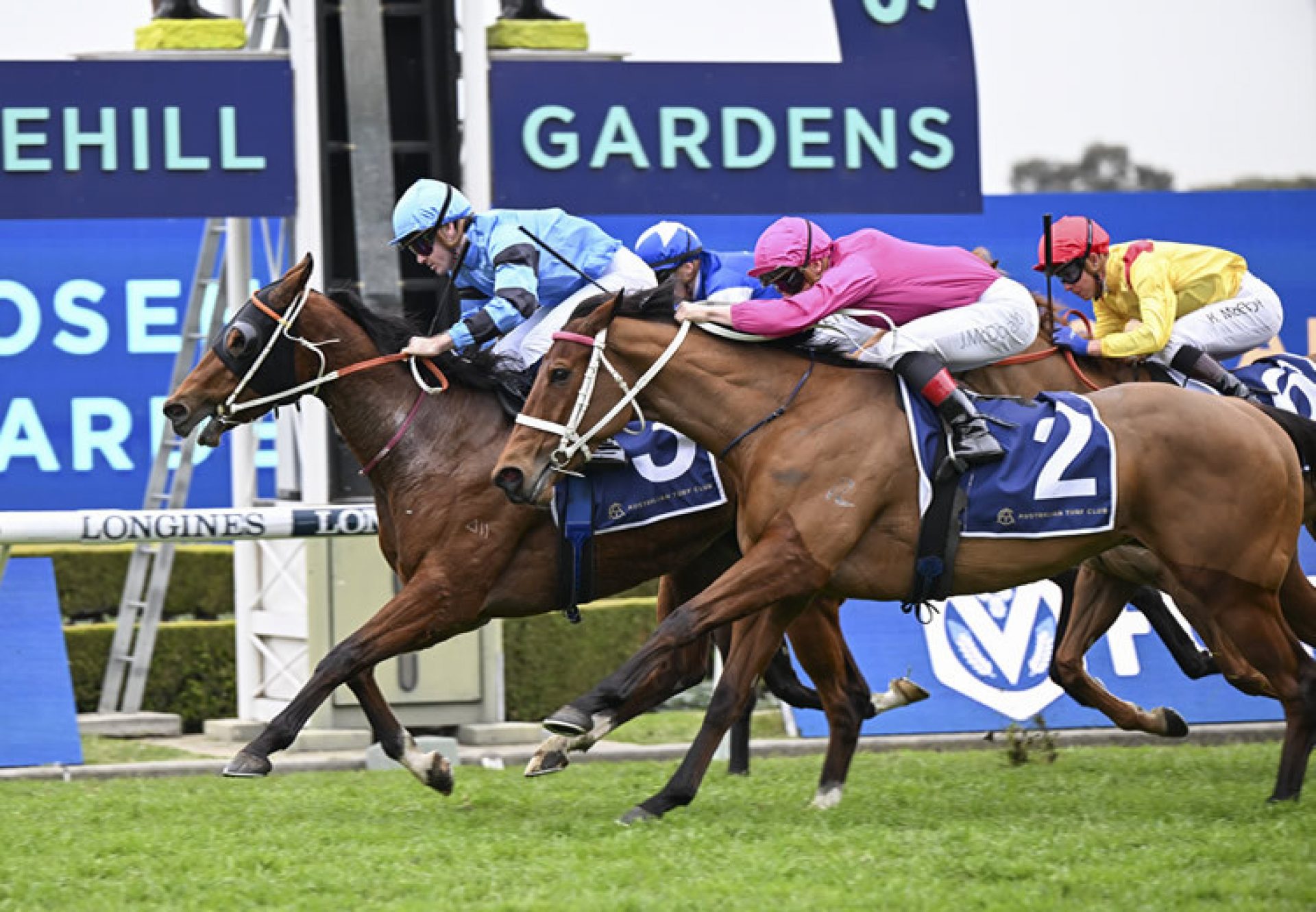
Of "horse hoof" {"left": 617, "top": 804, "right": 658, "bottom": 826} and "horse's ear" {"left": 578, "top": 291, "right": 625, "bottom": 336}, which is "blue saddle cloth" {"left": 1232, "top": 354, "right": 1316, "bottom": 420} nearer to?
"horse's ear" {"left": 578, "top": 291, "right": 625, "bottom": 336}

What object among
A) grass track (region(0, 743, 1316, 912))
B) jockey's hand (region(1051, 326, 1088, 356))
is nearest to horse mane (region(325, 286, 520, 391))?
grass track (region(0, 743, 1316, 912))

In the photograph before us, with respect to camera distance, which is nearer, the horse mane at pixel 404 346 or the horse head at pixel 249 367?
the horse head at pixel 249 367

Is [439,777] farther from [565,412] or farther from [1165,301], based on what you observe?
[1165,301]

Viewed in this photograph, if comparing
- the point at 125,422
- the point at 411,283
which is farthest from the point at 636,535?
the point at 125,422

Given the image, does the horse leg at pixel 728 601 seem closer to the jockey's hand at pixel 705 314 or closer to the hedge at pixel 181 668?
the jockey's hand at pixel 705 314

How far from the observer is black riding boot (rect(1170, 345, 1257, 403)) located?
23.2 feet

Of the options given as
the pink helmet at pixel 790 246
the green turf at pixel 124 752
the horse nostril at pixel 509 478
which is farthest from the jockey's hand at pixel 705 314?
the green turf at pixel 124 752

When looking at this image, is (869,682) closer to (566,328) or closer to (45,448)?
(566,328)

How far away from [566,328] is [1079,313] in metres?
2.51

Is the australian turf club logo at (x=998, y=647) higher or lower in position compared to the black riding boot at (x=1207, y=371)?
lower

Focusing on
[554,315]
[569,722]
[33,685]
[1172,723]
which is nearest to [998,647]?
[1172,723]

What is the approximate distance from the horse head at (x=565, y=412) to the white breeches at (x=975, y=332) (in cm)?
82

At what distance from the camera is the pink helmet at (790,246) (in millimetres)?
6152

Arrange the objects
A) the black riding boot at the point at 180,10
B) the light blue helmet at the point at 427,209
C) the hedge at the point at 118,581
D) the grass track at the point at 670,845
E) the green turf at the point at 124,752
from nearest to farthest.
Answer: the grass track at the point at 670,845 → the light blue helmet at the point at 427,209 → the green turf at the point at 124,752 → the black riding boot at the point at 180,10 → the hedge at the point at 118,581
